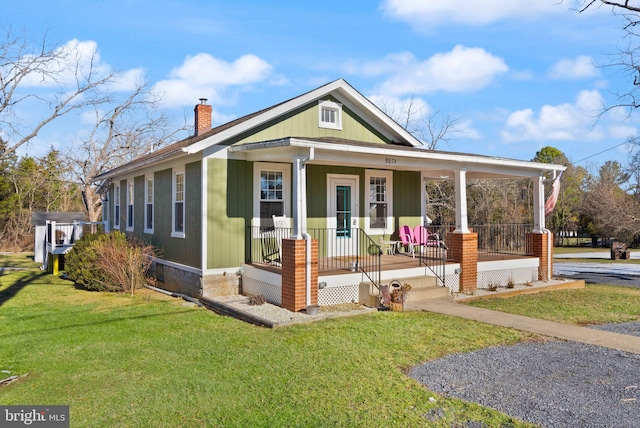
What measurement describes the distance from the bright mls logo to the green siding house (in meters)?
5.07

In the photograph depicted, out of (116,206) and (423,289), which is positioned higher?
(116,206)

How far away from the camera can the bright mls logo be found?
414 cm

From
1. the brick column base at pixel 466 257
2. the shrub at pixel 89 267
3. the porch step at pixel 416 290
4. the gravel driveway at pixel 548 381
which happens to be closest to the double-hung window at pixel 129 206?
the shrub at pixel 89 267

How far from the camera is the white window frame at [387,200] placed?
12.6 m

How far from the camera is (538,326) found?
7.55 m

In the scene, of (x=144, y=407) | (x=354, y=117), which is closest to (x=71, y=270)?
(x=354, y=117)

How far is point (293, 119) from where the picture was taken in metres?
11.7

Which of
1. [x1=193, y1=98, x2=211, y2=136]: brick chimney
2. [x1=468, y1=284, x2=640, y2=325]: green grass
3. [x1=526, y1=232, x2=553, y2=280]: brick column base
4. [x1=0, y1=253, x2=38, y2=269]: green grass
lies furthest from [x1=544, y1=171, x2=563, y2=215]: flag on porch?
[x1=0, y1=253, x2=38, y2=269]: green grass

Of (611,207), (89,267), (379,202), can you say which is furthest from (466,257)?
(611,207)

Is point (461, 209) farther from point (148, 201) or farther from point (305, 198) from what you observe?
point (148, 201)

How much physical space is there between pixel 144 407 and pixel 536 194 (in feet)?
39.8

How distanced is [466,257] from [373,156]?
11.7 feet

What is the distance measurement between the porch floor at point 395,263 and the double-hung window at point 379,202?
2.79ft

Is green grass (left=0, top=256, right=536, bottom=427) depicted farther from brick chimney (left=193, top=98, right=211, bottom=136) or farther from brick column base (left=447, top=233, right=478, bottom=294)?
brick chimney (left=193, top=98, right=211, bottom=136)
